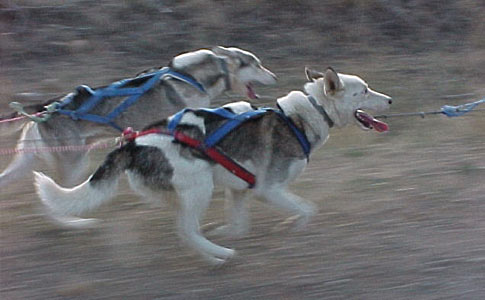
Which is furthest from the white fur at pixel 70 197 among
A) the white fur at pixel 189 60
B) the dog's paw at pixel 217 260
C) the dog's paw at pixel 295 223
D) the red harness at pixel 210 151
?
the white fur at pixel 189 60

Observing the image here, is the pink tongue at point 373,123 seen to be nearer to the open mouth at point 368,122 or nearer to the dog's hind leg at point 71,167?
the open mouth at point 368,122

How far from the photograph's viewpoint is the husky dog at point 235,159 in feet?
14.3

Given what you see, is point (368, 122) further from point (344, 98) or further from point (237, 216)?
point (237, 216)

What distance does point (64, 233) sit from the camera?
5.08 metres

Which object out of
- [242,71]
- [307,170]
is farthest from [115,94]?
[307,170]

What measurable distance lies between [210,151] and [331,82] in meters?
0.93

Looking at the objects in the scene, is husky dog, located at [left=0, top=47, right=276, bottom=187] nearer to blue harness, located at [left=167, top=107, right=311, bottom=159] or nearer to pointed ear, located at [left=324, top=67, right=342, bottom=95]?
blue harness, located at [left=167, top=107, right=311, bottom=159]

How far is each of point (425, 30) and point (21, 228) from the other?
783 centimetres

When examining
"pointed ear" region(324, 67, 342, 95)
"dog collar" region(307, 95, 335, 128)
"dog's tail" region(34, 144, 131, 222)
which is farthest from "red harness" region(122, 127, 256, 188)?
"pointed ear" region(324, 67, 342, 95)

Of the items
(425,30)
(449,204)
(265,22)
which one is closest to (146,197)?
(449,204)

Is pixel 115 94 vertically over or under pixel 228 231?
over

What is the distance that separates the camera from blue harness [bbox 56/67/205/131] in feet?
17.9

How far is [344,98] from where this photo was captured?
5000 millimetres

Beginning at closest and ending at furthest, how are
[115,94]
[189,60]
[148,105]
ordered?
[115,94] < [148,105] < [189,60]
